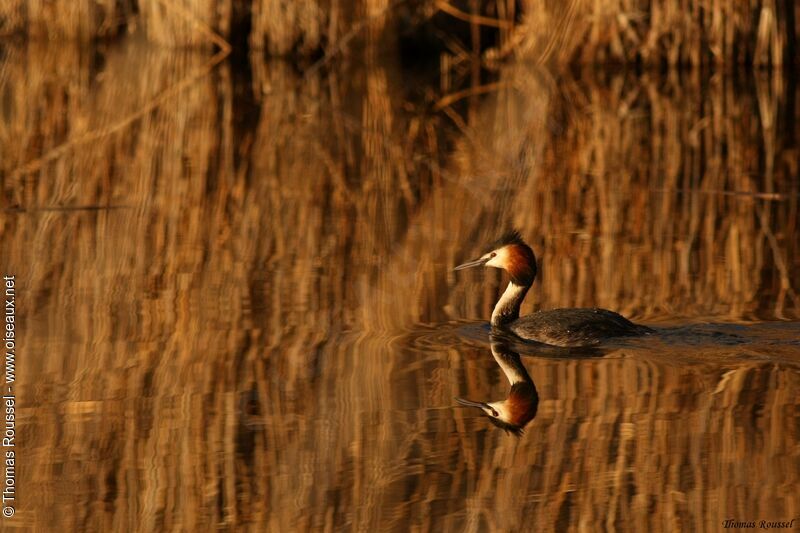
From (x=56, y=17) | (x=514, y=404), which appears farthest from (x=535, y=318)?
(x=56, y=17)

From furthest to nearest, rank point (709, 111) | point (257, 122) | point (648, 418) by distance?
point (709, 111), point (257, 122), point (648, 418)

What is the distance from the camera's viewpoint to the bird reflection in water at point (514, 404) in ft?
17.3

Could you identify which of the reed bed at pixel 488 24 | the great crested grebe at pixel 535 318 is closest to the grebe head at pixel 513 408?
the great crested grebe at pixel 535 318

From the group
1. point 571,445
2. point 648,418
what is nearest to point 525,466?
point 571,445

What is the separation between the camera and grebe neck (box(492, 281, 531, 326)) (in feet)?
21.6

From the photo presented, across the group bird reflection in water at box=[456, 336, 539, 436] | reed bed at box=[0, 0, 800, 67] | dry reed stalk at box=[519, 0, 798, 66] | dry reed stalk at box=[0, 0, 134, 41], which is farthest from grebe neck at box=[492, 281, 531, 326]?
dry reed stalk at box=[0, 0, 134, 41]

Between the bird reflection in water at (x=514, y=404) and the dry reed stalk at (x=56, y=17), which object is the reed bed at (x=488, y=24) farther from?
the bird reflection in water at (x=514, y=404)

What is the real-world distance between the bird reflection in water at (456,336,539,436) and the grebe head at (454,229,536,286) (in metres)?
0.70

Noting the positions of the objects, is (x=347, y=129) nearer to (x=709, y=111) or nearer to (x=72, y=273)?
(x=709, y=111)

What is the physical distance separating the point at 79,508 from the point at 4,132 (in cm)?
748

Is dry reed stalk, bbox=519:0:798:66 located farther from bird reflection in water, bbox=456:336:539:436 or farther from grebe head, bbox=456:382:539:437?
grebe head, bbox=456:382:539:437

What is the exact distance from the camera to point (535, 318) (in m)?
6.43

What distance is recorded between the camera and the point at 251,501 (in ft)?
14.9

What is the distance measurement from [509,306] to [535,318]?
0.66ft
